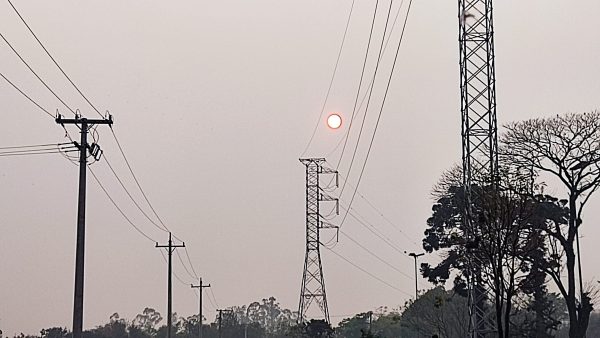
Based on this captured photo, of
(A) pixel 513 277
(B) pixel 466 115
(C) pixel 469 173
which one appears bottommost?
(A) pixel 513 277

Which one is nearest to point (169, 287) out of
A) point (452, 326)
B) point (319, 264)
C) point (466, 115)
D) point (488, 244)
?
point (319, 264)

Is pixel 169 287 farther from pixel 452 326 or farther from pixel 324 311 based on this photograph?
pixel 452 326

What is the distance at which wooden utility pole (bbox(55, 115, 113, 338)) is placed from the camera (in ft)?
107

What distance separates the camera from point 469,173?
1570 inches

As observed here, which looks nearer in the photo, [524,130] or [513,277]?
[513,277]

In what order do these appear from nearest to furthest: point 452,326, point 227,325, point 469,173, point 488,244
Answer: point 488,244 < point 469,173 < point 452,326 < point 227,325

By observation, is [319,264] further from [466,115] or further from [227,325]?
[227,325]

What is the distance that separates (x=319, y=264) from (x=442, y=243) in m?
8.29

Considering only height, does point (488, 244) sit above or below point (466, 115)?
below

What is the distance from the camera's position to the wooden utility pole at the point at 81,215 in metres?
32.5

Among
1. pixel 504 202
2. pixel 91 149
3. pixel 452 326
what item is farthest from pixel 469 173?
pixel 452 326

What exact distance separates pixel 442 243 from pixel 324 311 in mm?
10312

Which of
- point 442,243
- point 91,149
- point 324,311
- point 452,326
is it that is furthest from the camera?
point 452,326

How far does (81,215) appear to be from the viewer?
33.7m
